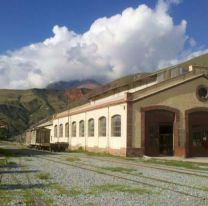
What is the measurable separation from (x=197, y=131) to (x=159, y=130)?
3772 millimetres

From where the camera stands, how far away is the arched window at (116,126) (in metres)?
37.3

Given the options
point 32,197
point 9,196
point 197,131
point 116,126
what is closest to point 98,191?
point 32,197

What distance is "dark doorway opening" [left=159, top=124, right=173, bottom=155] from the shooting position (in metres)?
37.0

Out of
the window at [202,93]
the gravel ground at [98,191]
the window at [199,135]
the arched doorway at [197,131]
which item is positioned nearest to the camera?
the gravel ground at [98,191]

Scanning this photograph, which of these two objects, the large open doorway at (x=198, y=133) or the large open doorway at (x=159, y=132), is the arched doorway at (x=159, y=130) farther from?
the large open doorway at (x=198, y=133)

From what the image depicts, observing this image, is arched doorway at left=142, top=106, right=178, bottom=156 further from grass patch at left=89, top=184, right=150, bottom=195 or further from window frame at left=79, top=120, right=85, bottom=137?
grass patch at left=89, top=184, right=150, bottom=195

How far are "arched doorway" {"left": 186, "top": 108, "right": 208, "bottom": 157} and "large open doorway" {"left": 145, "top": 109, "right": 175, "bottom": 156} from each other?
1.55 m

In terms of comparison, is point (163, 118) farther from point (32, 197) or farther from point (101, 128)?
point (32, 197)

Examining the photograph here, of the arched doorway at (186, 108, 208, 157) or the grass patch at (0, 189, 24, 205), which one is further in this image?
the arched doorway at (186, 108, 208, 157)

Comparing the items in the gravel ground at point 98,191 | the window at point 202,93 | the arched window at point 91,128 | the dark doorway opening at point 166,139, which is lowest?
the gravel ground at point 98,191

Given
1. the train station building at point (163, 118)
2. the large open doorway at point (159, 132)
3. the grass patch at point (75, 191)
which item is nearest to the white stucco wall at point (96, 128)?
the train station building at point (163, 118)

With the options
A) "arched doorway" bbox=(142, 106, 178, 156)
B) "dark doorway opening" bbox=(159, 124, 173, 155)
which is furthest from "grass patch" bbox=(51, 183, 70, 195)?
"dark doorway opening" bbox=(159, 124, 173, 155)

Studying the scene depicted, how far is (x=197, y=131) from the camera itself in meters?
38.2

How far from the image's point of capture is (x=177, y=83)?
3759cm
